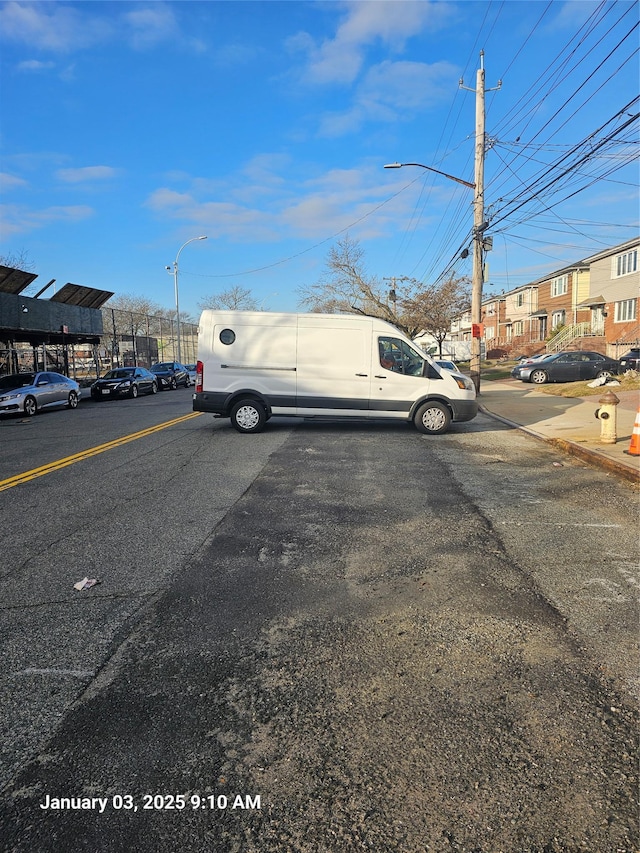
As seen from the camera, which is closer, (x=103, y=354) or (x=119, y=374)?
(x=119, y=374)

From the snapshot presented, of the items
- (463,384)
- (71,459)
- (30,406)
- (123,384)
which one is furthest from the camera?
(123,384)

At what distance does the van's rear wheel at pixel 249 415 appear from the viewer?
39.6 ft

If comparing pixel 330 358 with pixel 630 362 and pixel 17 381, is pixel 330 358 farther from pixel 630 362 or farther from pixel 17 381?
pixel 630 362

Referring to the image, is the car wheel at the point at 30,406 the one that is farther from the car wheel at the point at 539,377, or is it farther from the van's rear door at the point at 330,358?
the car wheel at the point at 539,377

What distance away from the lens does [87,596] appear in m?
4.12

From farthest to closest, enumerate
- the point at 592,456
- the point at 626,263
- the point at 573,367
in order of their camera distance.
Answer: the point at 626,263 → the point at 573,367 → the point at 592,456

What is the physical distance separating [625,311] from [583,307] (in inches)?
249

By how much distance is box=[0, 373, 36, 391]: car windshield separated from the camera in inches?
746

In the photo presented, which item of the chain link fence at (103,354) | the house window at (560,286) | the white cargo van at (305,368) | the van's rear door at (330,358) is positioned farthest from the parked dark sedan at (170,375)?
the house window at (560,286)

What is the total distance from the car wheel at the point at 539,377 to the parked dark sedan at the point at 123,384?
19.3 metres

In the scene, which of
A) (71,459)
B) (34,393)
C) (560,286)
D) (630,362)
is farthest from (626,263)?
(71,459)

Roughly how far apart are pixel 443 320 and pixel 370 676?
144 feet

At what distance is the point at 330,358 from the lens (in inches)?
475

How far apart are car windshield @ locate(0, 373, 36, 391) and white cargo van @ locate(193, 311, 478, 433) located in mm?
10204
